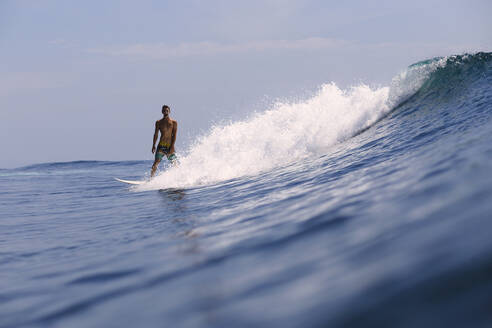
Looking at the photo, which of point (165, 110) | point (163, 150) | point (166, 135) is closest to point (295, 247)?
point (165, 110)

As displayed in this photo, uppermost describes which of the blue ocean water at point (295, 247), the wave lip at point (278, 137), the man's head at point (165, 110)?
the man's head at point (165, 110)

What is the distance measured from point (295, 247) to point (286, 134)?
30.2ft

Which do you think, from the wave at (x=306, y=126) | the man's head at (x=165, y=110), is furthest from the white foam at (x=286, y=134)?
the man's head at (x=165, y=110)

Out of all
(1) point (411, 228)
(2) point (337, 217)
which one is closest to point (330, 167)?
(2) point (337, 217)

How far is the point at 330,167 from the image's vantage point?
7.20 meters

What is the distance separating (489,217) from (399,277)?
0.74 m

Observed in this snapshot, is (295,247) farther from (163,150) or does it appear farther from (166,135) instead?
(163,150)

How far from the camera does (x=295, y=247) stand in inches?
115

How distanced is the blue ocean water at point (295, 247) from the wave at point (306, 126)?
170 centimetres

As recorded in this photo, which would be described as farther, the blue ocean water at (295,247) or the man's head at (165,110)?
the man's head at (165,110)

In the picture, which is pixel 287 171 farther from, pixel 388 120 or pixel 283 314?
pixel 283 314

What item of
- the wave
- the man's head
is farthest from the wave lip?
the man's head

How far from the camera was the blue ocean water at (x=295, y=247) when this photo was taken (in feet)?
5.66

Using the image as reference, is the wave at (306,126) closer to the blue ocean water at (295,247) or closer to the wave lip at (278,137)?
the wave lip at (278,137)
